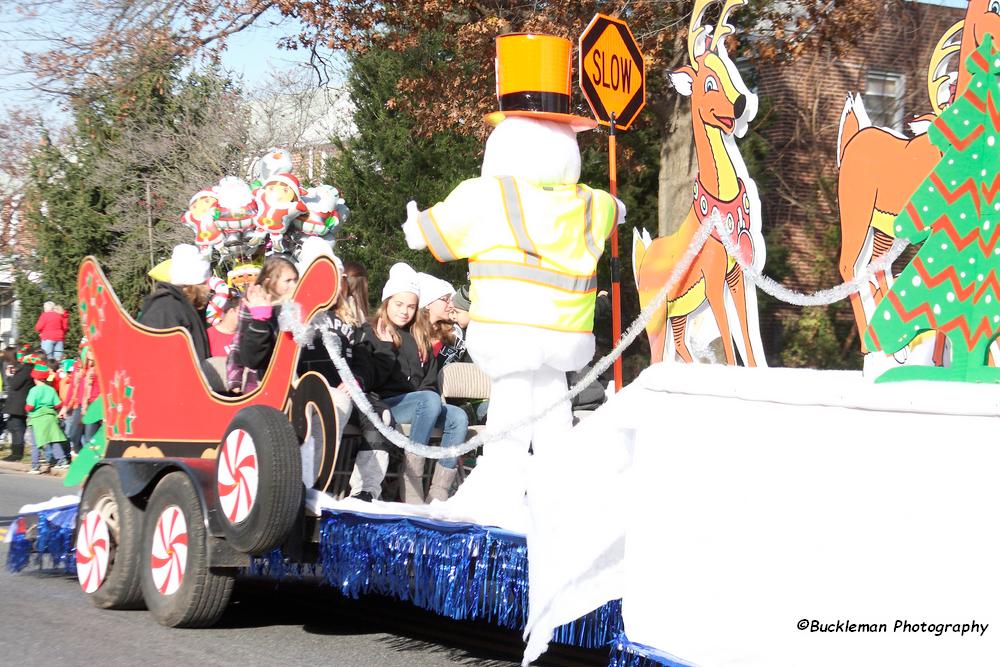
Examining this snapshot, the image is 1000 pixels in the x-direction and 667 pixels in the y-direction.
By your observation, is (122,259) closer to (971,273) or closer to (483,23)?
(483,23)

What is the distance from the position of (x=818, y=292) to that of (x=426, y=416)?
2.92m

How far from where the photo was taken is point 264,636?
5.53m

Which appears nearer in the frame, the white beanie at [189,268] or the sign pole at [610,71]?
the white beanie at [189,268]

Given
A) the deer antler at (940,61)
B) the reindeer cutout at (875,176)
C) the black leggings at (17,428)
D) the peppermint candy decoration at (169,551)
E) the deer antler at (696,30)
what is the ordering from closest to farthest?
1. the peppermint candy decoration at (169,551)
2. the deer antler at (696,30)
3. the reindeer cutout at (875,176)
4. the deer antler at (940,61)
5. the black leggings at (17,428)

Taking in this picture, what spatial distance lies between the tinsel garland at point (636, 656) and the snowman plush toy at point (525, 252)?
1.86 m

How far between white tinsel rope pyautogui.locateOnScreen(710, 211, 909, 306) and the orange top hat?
234 cm

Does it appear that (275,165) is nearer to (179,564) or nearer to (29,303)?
(179,564)

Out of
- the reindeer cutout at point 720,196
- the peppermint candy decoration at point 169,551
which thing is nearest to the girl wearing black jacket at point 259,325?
the peppermint candy decoration at point 169,551

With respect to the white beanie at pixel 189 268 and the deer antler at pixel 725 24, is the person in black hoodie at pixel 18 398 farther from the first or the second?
the deer antler at pixel 725 24

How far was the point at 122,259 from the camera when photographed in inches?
891

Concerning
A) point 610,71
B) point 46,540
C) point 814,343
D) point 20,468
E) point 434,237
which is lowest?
point 20,468

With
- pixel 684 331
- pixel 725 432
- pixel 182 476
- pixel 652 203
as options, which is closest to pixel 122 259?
pixel 652 203

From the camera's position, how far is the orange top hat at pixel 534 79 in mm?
5719

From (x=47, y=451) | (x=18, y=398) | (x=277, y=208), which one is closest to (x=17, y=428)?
(x=18, y=398)
